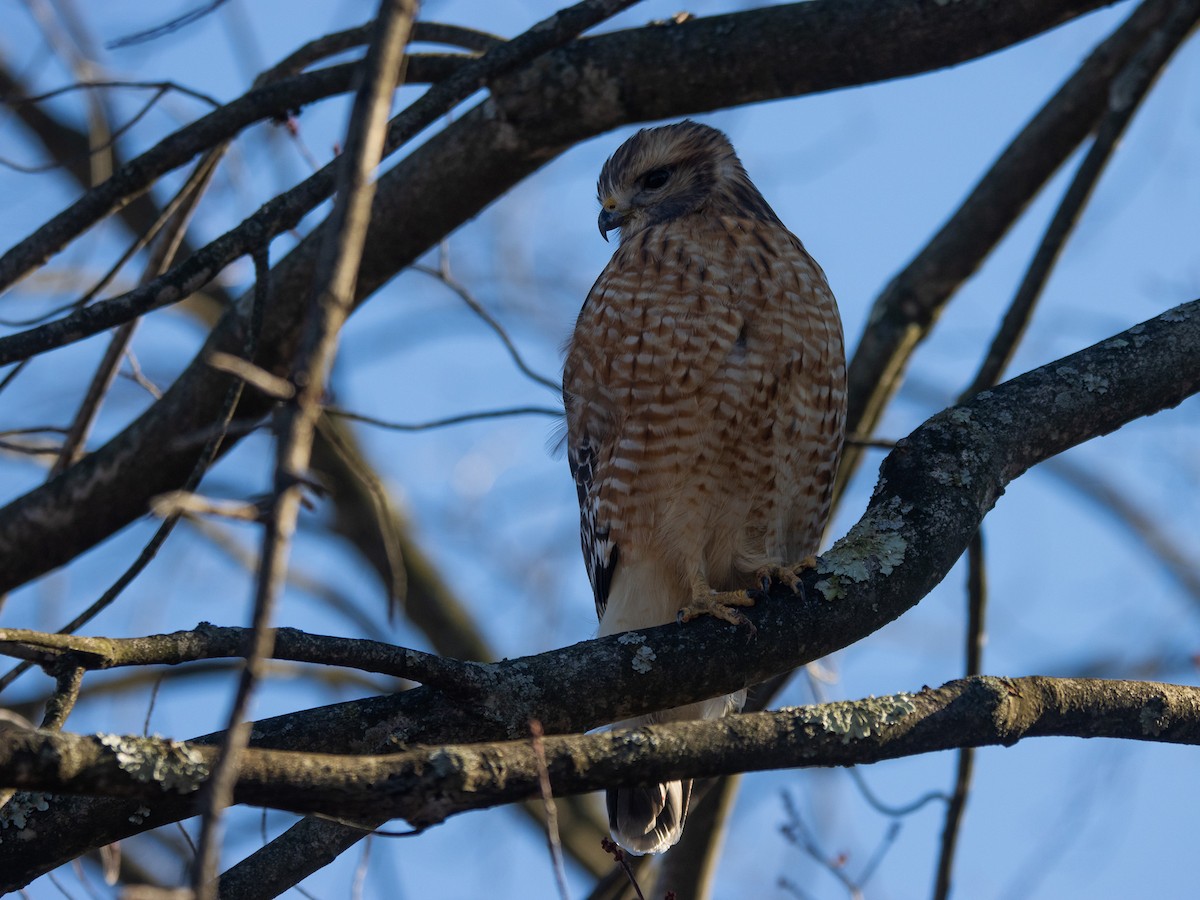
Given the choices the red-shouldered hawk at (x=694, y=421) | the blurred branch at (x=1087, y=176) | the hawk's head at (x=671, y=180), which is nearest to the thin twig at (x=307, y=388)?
the red-shouldered hawk at (x=694, y=421)

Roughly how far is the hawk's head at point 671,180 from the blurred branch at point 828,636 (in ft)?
5.97

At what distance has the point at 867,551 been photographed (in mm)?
3336

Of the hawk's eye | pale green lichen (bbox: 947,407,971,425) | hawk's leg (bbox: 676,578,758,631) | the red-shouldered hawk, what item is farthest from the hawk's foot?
the hawk's eye

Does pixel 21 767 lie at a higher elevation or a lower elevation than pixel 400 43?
lower

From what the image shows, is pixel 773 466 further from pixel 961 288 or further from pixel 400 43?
pixel 400 43

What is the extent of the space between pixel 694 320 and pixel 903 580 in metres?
1.51

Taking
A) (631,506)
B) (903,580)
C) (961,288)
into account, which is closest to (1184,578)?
(961,288)

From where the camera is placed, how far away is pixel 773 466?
15.0 feet

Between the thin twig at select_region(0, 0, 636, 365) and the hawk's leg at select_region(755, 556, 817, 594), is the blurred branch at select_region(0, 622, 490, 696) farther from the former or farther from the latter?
the hawk's leg at select_region(755, 556, 817, 594)

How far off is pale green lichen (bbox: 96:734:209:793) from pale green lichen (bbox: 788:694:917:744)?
1.15 m

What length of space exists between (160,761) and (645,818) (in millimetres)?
2549

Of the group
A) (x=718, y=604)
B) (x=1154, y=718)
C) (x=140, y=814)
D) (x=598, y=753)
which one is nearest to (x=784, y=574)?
(x=718, y=604)

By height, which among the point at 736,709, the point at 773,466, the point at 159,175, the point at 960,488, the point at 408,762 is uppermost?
the point at 159,175

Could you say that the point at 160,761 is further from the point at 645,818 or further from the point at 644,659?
the point at 645,818
